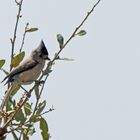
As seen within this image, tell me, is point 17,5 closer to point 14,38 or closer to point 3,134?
point 14,38

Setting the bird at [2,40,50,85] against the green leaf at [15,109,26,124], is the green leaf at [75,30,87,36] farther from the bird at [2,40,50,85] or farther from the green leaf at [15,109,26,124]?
the bird at [2,40,50,85]

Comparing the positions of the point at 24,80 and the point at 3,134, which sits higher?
the point at 24,80

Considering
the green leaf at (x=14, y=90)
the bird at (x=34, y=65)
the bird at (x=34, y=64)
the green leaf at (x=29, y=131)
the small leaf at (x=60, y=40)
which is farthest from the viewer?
the bird at (x=34, y=64)

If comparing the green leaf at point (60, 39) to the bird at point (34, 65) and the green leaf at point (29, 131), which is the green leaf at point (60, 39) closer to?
the green leaf at point (29, 131)

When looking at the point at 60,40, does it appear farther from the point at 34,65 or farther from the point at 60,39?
the point at 34,65

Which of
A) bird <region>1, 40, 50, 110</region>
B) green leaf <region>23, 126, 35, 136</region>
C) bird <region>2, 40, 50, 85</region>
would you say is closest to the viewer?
green leaf <region>23, 126, 35, 136</region>

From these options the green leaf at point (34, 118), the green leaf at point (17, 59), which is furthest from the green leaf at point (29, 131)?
the green leaf at point (17, 59)

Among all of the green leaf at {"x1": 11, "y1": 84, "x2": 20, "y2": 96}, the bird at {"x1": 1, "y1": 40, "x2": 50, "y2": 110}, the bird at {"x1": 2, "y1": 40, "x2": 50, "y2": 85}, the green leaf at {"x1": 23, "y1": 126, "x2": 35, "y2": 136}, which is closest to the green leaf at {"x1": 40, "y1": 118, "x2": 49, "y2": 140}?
the green leaf at {"x1": 23, "y1": 126, "x2": 35, "y2": 136}

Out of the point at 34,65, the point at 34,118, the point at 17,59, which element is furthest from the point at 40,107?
the point at 34,65

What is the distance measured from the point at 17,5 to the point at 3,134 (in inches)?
43.2

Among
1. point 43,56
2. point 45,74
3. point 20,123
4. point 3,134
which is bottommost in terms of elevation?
point 3,134

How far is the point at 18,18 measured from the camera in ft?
7.86

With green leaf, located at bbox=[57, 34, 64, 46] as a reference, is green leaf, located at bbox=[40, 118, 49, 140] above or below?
below

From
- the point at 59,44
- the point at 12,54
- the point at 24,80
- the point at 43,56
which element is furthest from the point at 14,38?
the point at 43,56
